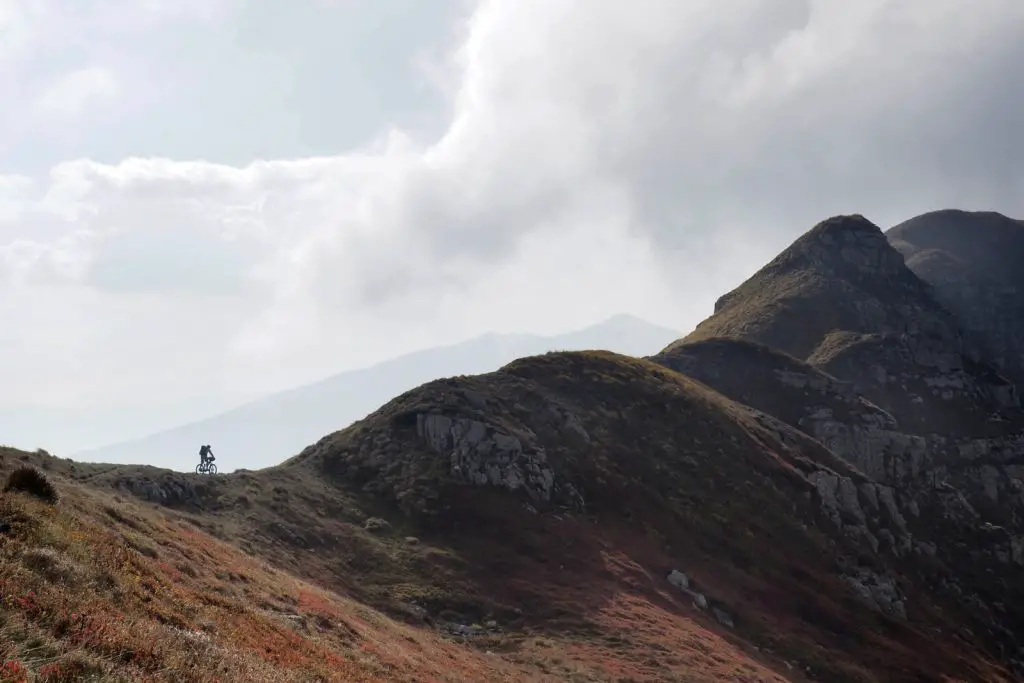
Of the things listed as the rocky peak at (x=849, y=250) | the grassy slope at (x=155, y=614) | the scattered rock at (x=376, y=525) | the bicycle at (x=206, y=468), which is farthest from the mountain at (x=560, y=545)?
the rocky peak at (x=849, y=250)

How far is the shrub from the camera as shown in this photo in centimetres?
2144

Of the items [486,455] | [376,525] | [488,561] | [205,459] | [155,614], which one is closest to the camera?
[155,614]

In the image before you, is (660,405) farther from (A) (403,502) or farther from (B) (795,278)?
(B) (795,278)

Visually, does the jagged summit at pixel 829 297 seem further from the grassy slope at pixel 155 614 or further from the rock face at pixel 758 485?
the grassy slope at pixel 155 614

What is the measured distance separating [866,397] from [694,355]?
1266 inches

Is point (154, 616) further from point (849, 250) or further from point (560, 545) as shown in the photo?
A: point (849, 250)

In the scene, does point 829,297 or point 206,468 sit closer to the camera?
point 206,468

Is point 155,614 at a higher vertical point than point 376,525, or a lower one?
higher

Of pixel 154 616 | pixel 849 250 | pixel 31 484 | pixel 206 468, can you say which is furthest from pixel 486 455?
pixel 849 250

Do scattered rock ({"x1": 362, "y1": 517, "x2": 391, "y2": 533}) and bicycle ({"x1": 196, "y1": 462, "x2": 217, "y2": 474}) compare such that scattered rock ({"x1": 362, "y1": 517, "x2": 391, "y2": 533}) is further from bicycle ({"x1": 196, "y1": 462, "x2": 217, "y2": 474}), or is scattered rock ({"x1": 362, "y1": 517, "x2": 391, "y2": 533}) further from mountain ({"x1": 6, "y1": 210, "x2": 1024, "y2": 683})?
bicycle ({"x1": 196, "y1": 462, "x2": 217, "y2": 474})

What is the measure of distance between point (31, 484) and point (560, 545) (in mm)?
44484

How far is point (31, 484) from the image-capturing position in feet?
72.1

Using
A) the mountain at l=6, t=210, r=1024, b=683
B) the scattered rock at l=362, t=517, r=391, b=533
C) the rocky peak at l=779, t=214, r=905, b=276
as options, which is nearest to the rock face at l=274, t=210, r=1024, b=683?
the mountain at l=6, t=210, r=1024, b=683

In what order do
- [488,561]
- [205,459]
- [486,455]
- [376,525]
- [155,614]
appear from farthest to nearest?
1. [486,455]
2. [205,459]
3. [376,525]
4. [488,561]
5. [155,614]
